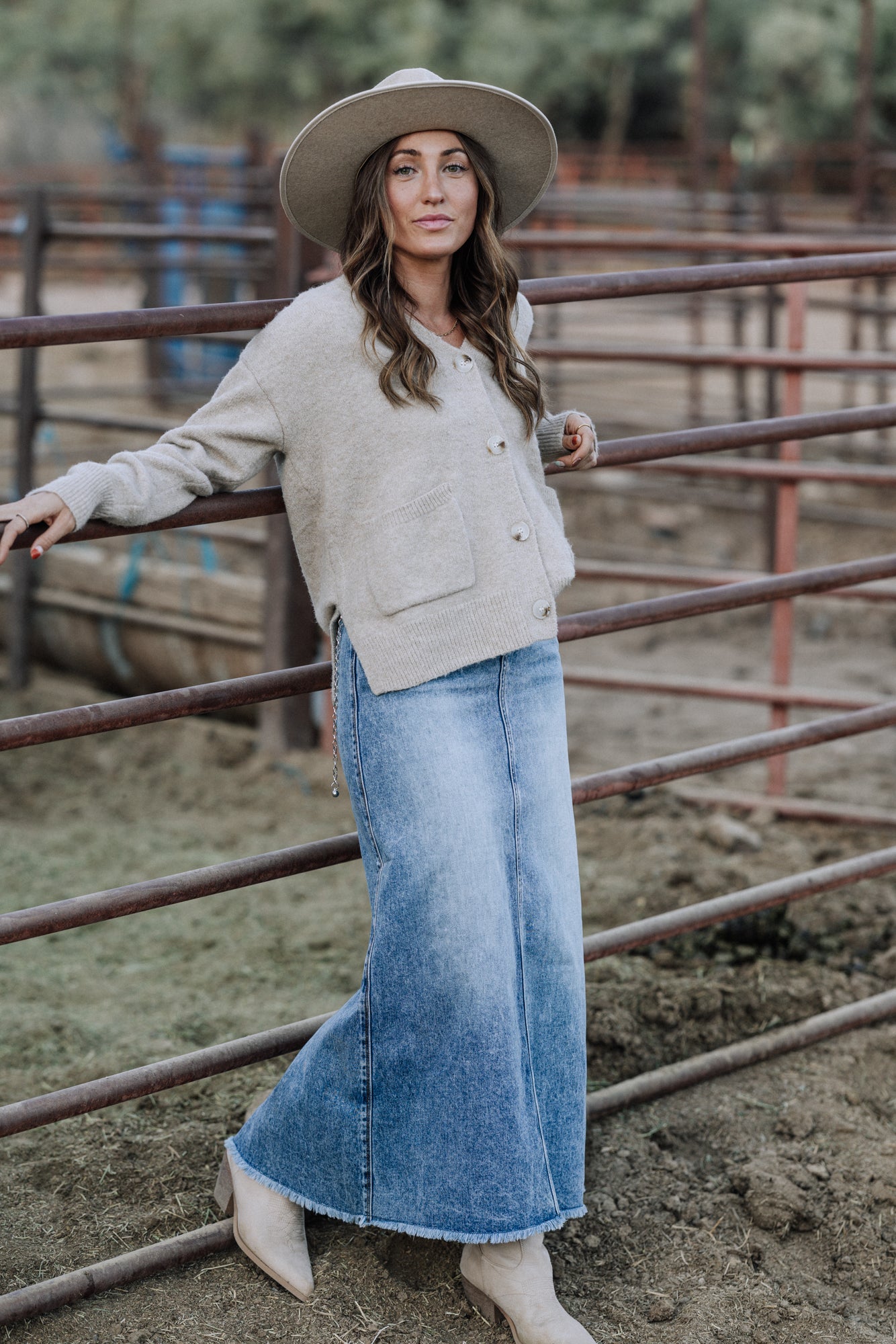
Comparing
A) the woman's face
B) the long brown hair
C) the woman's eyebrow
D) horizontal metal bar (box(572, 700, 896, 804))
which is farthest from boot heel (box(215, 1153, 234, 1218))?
the woman's eyebrow

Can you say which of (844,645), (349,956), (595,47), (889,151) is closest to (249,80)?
(595,47)

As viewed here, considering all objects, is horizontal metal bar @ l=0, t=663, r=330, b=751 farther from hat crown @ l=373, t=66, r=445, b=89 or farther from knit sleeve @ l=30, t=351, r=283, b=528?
hat crown @ l=373, t=66, r=445, b=89

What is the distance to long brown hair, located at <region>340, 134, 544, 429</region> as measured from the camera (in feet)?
6.07

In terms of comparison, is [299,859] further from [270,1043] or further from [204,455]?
[204,455]

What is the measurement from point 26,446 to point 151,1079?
3392 millimetres

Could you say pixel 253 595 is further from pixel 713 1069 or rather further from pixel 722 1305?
pixel 722 1305

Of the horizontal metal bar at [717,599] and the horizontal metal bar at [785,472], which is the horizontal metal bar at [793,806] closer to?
the horizontal metal bar at [785,472]

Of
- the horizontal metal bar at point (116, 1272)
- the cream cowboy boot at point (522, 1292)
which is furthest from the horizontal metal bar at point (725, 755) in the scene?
the horizontal metal bar at point (116, 1272)

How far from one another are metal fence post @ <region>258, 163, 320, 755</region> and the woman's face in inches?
83.8

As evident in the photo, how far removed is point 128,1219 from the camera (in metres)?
2.13

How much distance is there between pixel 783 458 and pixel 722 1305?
2.87m

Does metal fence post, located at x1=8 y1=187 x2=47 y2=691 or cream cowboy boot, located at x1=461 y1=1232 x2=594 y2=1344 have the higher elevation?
metal fence post, located at x1=8 y1=187 x2=47 y2=691

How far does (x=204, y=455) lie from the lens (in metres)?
1.85

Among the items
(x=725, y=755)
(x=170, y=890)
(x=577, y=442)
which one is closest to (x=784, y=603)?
(x=725, y=755)
